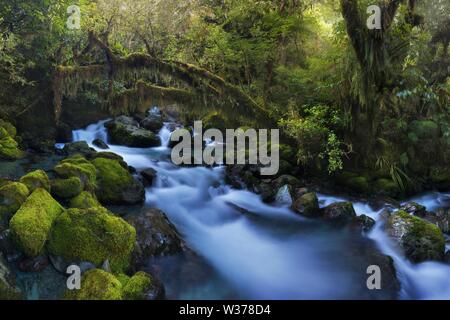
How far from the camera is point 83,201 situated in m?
7.12

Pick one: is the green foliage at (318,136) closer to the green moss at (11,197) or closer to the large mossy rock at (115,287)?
the large mossy rock at (115,287)

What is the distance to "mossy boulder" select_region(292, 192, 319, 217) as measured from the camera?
9.37 metres

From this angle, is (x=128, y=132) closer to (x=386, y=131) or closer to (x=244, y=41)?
(x=244, y=41)

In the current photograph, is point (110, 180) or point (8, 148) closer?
point (110, 180)

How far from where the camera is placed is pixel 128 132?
14258 millimetres

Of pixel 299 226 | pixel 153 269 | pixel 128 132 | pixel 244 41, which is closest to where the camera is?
pixel 153 269

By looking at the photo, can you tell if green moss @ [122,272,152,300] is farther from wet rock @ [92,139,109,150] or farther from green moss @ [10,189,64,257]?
wet rock @ [92,139,109,150]

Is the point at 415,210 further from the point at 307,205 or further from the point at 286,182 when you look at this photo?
the point at 286,182

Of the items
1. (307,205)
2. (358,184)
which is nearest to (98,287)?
(307,205)

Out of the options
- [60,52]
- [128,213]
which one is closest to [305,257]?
[128,213]

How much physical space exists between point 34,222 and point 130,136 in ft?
28.8

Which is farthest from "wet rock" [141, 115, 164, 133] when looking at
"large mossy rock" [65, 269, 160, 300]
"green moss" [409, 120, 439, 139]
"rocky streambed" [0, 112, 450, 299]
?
"large mossy rock" [65, 269, 160, 300]

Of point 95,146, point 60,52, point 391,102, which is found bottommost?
point 95,146
